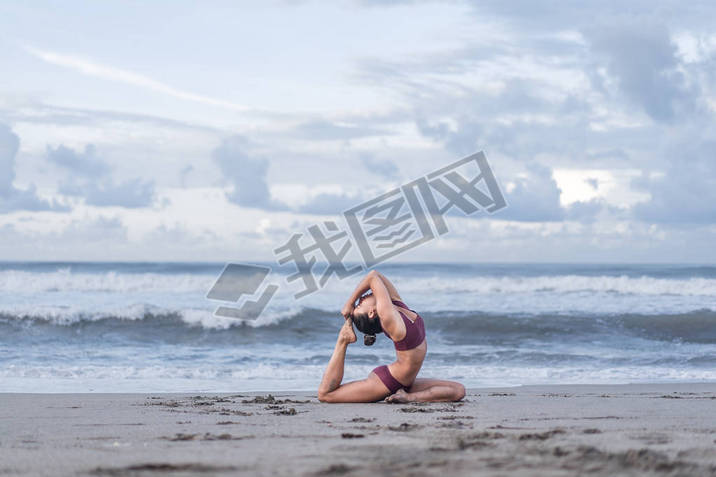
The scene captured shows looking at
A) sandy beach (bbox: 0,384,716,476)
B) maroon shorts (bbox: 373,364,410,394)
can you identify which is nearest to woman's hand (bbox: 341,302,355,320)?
maroon shorts (bbox: 373,364,410,394)

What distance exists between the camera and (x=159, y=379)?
9.46m

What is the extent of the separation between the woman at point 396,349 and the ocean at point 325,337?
7.68 feet

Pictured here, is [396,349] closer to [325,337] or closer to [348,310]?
[348,310]

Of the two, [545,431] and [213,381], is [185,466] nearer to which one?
[545,431]

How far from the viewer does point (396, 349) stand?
19.8ft

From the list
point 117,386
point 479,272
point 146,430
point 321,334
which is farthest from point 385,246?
point 479,272

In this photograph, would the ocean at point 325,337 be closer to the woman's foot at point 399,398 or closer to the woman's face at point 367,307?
the woman's foot at point 399,398

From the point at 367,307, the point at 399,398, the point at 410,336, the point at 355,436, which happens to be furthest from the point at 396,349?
the point at 355,436

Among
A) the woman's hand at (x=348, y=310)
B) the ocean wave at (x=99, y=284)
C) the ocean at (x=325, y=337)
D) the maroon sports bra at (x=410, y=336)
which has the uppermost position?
the ocean wave at (x=99, y=284)

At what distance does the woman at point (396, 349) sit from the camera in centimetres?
604

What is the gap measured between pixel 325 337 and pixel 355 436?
36.6 feet

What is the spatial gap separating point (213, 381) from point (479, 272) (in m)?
31.6

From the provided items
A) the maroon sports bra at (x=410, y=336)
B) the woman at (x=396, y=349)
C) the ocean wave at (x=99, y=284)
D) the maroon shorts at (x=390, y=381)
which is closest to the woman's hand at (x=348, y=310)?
the woman at (x=396, y=349)

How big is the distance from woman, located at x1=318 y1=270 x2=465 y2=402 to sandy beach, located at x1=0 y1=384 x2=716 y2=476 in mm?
165
